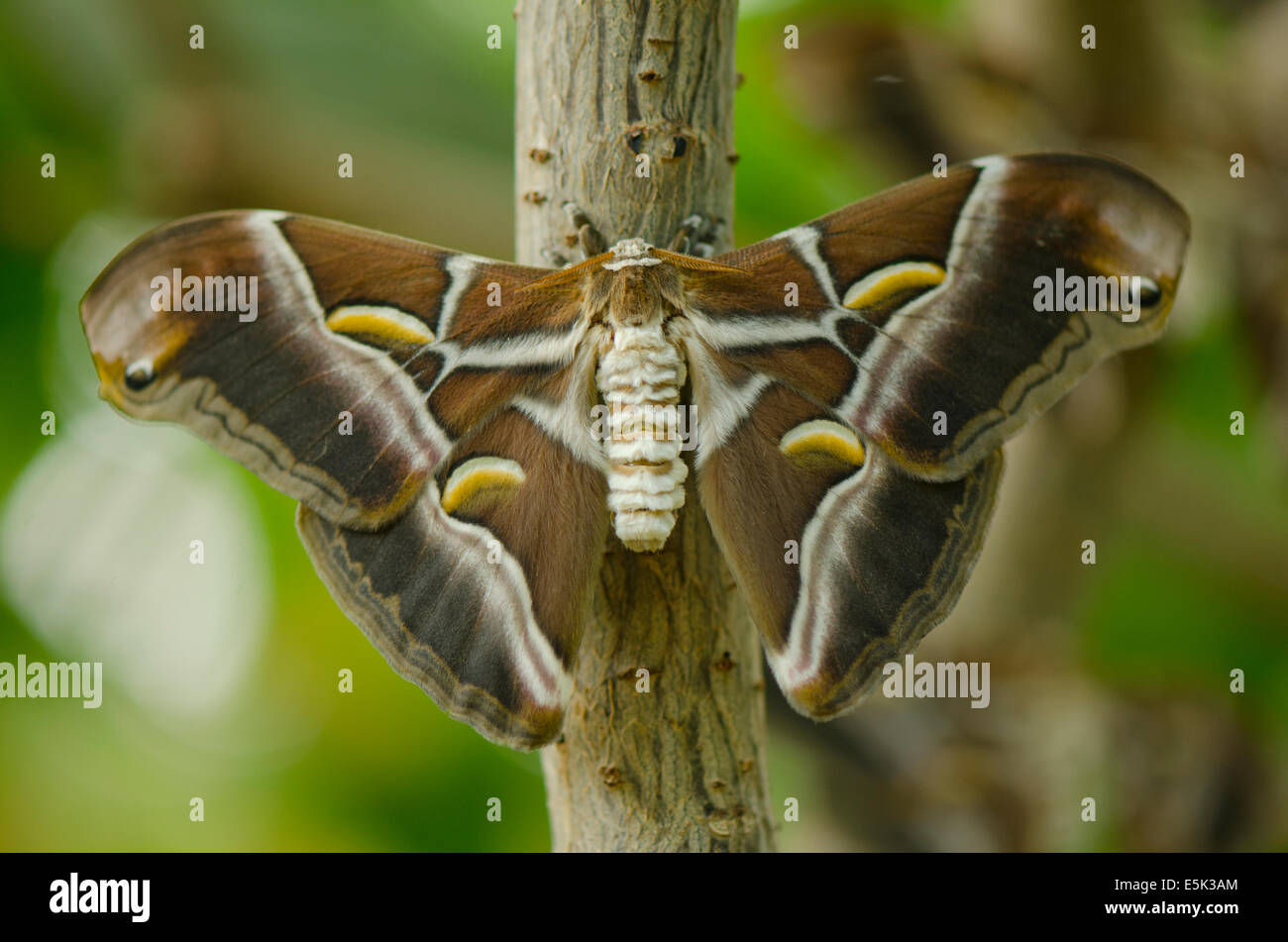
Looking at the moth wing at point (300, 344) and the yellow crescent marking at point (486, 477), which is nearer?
the moth wing at point (300, 344)

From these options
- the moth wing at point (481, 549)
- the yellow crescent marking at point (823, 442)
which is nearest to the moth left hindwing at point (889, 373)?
the yellow crescent marking at point (823, 442)

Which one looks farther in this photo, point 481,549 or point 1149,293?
point 481,549

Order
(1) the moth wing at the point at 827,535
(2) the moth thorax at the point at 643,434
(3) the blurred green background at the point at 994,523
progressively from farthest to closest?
(3) the blurred green background at the point at 994,523 → (1) the moth wing at the point at 827,535 → (2) the moth thorax at the point at 643,434

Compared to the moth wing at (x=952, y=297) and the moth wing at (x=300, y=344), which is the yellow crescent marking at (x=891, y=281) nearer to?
the moth wing at (x=952, y=297)

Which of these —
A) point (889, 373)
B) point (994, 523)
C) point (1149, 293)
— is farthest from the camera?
point (994, 523)

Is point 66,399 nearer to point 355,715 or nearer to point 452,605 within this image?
point 355,715

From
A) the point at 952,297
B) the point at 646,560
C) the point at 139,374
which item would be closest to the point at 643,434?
the point at 646,560

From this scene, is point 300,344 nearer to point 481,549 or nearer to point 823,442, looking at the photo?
point 481,549
